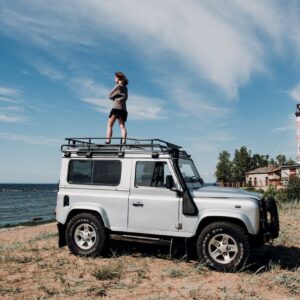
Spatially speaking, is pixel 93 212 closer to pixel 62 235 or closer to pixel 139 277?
pixel 62 235

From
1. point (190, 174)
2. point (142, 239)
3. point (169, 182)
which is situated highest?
point (190, 174)

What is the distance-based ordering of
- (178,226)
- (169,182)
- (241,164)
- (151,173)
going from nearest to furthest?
(178,226), (169,182), (151,173), (241,164)

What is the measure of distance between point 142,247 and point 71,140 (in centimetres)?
318

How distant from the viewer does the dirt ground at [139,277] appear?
579 centimetres

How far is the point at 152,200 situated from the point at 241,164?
79069 mm

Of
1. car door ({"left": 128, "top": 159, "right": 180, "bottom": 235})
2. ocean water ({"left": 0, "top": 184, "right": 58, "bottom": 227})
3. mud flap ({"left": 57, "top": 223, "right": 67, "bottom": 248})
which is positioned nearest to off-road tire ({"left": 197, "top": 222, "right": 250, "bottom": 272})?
car door ({"left": 128, "top": 159, "right": 180, "bottom": 235})

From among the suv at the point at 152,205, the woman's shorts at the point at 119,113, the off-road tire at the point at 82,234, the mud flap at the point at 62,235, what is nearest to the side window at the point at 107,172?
the suv at the point at 152,205

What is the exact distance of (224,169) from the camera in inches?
3295

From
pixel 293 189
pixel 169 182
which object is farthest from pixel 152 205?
pixel 293 189

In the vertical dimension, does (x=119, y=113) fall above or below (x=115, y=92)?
below

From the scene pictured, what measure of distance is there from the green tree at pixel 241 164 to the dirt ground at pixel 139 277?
75.8 metres

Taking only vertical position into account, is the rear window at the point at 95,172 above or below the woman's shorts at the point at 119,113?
below

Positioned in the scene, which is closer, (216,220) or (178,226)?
(216,220)

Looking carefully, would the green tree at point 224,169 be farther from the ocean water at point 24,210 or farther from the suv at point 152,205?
the suv at point 152,205
